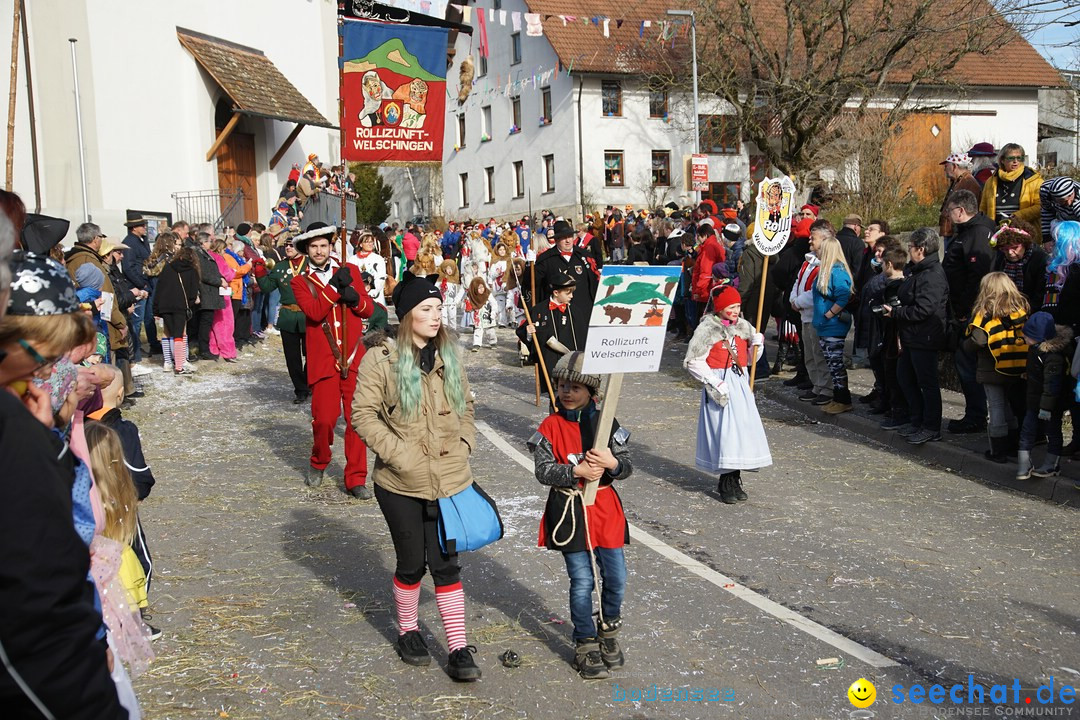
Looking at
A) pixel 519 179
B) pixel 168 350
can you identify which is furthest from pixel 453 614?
pixel 519 179

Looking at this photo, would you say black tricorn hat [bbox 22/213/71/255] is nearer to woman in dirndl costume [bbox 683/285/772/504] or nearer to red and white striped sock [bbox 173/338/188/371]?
woman in dirndl costume [bbox 683/285/772/504]

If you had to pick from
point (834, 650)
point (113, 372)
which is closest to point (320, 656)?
point (113, 372)

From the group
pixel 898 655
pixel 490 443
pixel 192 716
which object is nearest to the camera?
pixel 192 716

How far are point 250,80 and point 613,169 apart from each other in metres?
24.5

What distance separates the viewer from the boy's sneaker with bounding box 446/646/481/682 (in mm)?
5051

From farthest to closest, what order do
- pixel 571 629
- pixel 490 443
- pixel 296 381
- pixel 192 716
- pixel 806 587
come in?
pixel 296 381
pixel 490 443
pixel 806 587
pixel 571 629
pixel 192 716

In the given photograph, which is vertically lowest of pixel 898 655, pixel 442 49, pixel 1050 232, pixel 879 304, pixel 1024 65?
pixel 898 655

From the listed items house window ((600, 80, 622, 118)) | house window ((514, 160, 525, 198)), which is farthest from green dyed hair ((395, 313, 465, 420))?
house window ((514, 160, 525, 198))

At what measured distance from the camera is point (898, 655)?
5262 millimetres

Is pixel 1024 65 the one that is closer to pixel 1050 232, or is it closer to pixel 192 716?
pixel 1050 232

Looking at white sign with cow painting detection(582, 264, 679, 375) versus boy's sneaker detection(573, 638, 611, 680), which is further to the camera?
boy's sneaker detection(573, 638, 611, 680)

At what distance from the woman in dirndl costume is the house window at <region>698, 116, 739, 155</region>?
3601 cm

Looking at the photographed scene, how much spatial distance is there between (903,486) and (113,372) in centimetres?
659

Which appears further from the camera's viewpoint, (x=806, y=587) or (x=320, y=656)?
(x=806, y=587)
